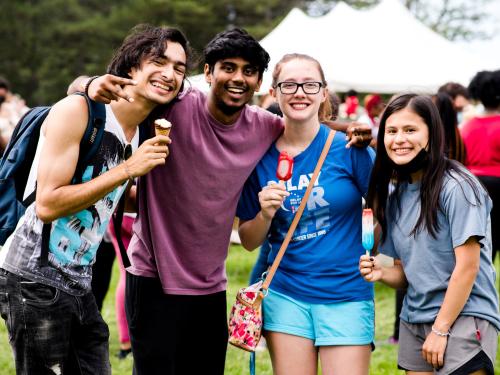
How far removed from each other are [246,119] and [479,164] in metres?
3.29

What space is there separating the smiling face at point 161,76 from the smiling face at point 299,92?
0.51 m

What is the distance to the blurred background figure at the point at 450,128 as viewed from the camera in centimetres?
532

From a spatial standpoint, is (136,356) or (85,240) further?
(136,356)

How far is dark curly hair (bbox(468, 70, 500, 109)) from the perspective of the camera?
621cm

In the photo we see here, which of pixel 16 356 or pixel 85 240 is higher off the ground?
pixel 85 240

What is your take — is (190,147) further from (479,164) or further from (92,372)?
(479,164)

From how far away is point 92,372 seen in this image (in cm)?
340

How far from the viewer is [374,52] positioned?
1122cm

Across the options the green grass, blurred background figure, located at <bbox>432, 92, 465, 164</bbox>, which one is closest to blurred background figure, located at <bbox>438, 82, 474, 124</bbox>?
blurred background figure, located at <bbox>432, 92, 465, 164</bbox>

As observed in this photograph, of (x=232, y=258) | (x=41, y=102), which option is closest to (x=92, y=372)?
(x=232, y=258)

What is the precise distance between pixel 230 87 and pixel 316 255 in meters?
0.92

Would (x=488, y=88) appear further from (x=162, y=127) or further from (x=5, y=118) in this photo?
(x=5, y=118)

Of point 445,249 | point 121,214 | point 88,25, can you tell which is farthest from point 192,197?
point 88,25

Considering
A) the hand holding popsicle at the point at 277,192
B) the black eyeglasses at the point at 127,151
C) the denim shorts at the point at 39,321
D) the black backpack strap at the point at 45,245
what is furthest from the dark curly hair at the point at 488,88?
the black backpack strap at the point at 45,245
